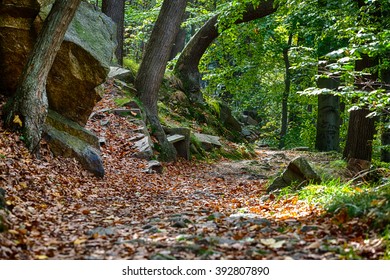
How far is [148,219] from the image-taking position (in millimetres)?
5438

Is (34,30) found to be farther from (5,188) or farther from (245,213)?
(245,213)

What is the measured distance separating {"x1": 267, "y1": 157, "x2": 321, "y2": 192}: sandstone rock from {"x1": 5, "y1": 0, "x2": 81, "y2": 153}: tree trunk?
4117 mm

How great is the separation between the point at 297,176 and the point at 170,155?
16.0 feet

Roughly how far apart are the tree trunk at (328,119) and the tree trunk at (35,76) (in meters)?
10.7

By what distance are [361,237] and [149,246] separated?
1.89m

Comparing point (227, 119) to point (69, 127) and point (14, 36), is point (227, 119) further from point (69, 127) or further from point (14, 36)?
point (14, 36)

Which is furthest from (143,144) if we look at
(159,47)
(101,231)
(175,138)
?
(101,231)

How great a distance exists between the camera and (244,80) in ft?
60.6

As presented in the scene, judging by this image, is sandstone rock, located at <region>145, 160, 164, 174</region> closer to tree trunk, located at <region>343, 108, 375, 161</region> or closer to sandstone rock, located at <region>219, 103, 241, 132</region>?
tree trunk, located at <region>343, 108, 375, 161</region>

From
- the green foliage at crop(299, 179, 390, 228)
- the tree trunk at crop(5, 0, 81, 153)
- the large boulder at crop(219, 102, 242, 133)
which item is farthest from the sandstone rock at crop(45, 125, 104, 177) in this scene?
the large boulder at crop(219, 102, 242, 133)

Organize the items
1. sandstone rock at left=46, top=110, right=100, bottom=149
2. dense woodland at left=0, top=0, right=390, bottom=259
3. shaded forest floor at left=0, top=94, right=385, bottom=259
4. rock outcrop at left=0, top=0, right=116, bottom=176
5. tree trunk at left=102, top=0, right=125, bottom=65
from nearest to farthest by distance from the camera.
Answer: shaded forest floor at left=0, top=94, right=385, bottom=259 → dense woodland at left=0, top=0, right=390, bottom=259 → rock outcrop at left=0, top=0, right=116, bottom=176 → sandstone rock at left=46, top=110, right=100, bottom=149 → tree trunk at left=102, top=0, right=125, bottom=65

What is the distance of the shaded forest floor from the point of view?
3.76 meters
